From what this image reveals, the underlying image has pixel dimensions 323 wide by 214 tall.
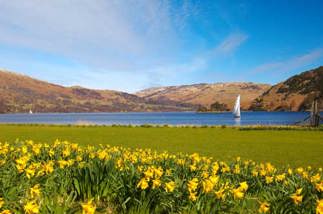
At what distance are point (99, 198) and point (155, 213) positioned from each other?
150 cm

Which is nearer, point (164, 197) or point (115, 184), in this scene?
point (164, 197)

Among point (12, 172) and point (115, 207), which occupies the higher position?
point (12, 172)

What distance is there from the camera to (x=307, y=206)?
17.1ft

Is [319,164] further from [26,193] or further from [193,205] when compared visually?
[26,193]

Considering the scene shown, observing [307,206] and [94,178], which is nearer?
[307,206]

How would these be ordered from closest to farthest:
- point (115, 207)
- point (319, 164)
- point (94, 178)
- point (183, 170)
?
point (115, 207)
point (94, 178)
point (183, 170)
point (319, 164)

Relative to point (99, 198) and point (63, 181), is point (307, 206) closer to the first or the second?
point (99, 198)

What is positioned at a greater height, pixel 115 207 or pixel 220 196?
pixel 220 196

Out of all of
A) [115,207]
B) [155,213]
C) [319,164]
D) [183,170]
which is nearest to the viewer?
[155,213]

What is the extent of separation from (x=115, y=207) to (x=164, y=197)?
1.12 metres

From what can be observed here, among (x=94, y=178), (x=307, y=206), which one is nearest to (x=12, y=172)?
(x=94, y=178)

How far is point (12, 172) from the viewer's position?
6.66 meters

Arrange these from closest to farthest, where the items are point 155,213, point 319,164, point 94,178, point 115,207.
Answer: point 155,213 → point 115,207 → point 94,178 → point 319,164

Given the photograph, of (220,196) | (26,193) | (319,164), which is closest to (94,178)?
(26,193)
